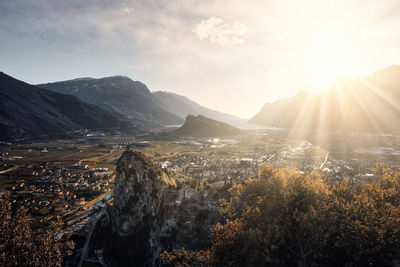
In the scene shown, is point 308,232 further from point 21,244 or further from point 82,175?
point 82,175

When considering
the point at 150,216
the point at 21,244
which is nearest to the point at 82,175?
the point at 150,216

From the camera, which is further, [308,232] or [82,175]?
[82,175]

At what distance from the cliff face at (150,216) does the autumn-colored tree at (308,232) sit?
60.1 ft

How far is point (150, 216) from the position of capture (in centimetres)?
4016

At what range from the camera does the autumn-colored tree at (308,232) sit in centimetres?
1598

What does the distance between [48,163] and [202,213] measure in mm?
127153

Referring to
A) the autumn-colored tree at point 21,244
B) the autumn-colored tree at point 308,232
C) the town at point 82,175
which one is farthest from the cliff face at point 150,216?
the autumn-colored tree at point 21,244

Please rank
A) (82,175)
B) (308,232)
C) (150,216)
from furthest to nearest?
(82,175), (150,216), (308,232)

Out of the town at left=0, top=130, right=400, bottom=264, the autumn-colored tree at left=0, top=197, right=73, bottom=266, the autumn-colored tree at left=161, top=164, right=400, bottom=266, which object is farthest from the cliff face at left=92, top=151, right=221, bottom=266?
the autumn-colored tree at left=0, top=197, right=73, bottom=266

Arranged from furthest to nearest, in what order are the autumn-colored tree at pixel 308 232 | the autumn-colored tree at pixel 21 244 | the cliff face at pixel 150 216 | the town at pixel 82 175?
the town at pixel 82 175 → the cliff face at pixel 150 216 → the autumn-colored tree at pixel 21 244 → the autumn-colored tree at pixel 308 232

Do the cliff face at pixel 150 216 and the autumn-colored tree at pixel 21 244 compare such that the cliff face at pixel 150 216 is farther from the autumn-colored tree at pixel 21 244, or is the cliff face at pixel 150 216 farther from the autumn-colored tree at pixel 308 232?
the autumn-colored tree at pixel 21 244

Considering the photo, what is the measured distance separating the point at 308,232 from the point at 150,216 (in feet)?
101

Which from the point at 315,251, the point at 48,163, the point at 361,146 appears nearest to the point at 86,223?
the point at 315,251

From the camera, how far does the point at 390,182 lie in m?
23.6
